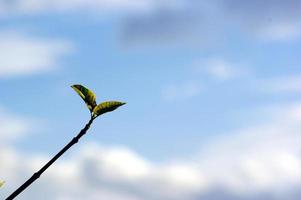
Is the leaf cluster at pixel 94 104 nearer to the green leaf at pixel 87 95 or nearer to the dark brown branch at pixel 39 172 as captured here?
the green leaf at pixel 87 95

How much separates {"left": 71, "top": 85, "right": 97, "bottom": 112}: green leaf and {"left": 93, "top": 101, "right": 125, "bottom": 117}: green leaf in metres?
0.12

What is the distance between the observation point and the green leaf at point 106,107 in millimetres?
7105

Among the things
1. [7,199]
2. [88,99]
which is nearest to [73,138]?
[7,199]

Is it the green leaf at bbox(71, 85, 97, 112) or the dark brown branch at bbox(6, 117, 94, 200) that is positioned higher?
the green leaf at bbox(71, 85, 97, 112)

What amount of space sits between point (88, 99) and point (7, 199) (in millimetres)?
2720

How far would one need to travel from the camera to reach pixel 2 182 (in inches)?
311

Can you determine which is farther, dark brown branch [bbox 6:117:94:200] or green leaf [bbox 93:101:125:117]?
green leaf [bbox 93:101:125:117]

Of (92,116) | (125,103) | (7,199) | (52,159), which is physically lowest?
(7,199)

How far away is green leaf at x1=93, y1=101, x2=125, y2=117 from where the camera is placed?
7.11 m

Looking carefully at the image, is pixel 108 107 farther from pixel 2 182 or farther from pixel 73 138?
pixel 2 182

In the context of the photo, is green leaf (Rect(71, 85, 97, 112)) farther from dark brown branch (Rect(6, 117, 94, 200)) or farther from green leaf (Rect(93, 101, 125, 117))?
dark brown branch (Rect(6, 117, 94, 200))

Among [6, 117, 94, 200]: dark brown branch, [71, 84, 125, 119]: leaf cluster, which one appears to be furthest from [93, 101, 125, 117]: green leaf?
[6, 117, 94, 200]: dark brown branch

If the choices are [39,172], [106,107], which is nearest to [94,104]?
[106,107]

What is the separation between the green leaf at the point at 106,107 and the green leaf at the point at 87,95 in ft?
0.39
